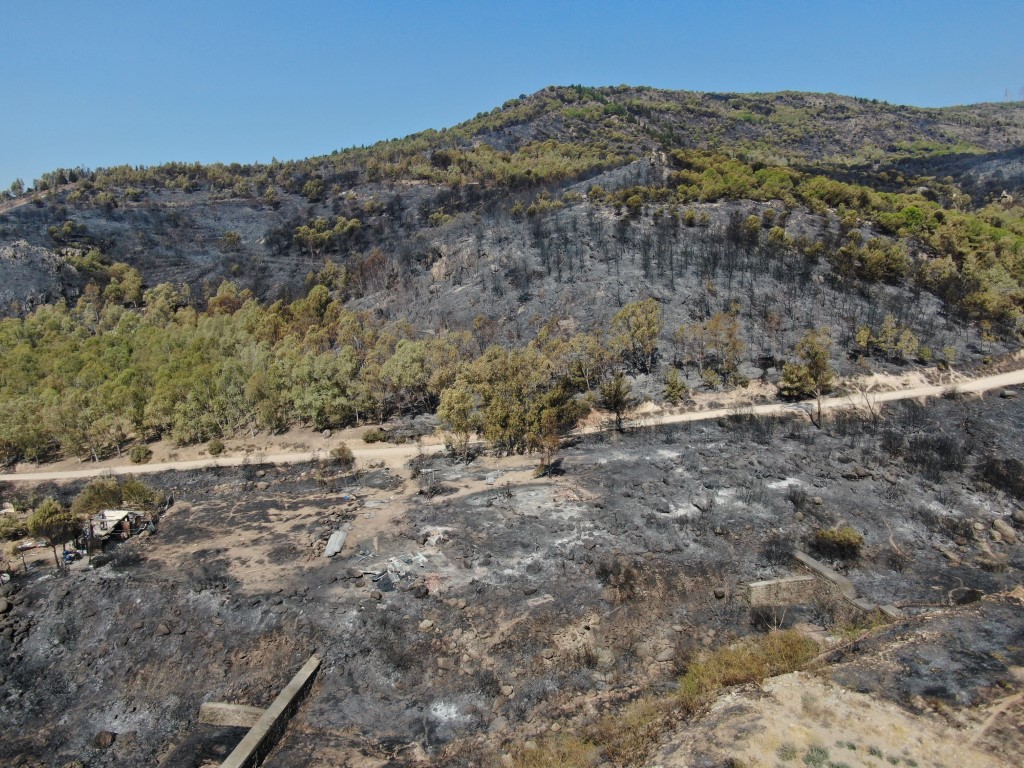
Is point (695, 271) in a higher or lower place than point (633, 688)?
higher

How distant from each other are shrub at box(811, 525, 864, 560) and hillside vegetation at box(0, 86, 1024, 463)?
1654 cm

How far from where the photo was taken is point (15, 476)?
1715 inches

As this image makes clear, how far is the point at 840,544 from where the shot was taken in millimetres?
23906

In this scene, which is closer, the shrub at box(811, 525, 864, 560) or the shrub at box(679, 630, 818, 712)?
the shrub at box(679, 630, 818, 712)

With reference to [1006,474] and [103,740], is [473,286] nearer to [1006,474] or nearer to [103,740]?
[1006,474]

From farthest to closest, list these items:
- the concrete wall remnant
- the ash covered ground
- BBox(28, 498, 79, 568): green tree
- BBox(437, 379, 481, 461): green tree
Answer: BBox(437, 379, 481, 461): green tree
BBox(28, 498, 79, 568): green tree
the ash covered ground
the concrete wall remnant

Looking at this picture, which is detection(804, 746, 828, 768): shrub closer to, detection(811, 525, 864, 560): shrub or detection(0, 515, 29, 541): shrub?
detection(811, 525, 864, 560): shrub

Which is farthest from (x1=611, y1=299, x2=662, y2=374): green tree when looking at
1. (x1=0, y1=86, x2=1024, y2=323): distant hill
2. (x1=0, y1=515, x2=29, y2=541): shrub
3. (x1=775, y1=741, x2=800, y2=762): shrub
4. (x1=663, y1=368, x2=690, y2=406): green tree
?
(x1=0, y1=515, x2=29, y2=541): shrub

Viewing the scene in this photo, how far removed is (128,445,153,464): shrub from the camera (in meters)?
43.5

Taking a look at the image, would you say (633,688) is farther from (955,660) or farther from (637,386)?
(637,386)

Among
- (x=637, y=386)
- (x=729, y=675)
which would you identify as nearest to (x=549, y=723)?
(x=729, y=675)

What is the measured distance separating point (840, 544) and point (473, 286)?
48746 millimetres

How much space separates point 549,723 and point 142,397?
46.9m

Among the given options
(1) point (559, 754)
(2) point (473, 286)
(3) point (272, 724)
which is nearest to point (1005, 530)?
(1) point (559, 754)
